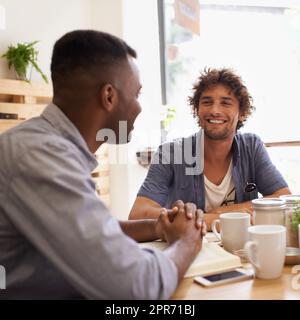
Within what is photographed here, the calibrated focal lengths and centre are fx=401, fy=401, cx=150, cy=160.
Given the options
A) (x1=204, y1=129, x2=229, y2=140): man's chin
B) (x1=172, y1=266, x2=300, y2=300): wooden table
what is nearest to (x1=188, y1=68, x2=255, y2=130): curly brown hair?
(x1=204, y1=129, x2=229, y2=140): man's chin

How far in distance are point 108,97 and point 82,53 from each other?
120 mm

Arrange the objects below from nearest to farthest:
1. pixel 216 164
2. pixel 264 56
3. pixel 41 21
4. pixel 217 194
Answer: pixel 217 194 < pixel 216 164 < pixel 41 21 < pixel 264 56

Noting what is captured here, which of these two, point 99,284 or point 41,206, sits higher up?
point 41,206

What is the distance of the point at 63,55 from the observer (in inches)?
37.9

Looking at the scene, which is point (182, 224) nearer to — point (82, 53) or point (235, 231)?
point (235, 231)

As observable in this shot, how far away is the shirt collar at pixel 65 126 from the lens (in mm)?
913

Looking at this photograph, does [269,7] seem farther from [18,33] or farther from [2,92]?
[2,92]

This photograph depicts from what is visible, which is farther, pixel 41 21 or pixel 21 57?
pixel 41 21

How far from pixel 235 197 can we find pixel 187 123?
148 cm

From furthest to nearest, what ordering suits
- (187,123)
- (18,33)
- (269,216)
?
(187,123)
(18,33)
(269,216)

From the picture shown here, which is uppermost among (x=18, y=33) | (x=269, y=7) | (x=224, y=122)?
(x=269, y=7)

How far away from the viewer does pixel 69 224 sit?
2.30 ft

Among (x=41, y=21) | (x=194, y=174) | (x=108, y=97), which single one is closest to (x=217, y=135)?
(x=194, y=174)
